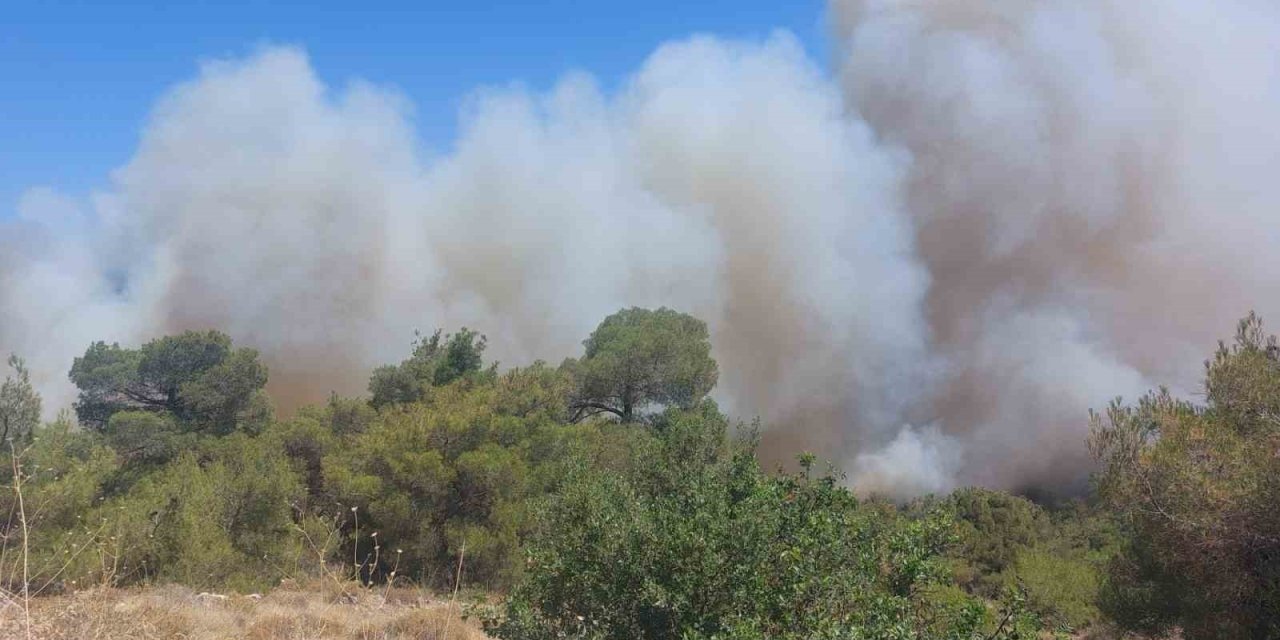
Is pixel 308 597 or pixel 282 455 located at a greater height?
pixel 282 455

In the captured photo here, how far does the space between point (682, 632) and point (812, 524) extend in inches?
30.8

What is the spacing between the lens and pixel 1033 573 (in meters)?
15.9

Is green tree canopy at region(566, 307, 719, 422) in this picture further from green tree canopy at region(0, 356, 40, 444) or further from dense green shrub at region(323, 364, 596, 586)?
green tree canopy at region(0, 356, 40, 444)

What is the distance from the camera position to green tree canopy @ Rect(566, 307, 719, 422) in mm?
18766

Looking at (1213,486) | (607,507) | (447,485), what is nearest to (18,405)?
(447,485)

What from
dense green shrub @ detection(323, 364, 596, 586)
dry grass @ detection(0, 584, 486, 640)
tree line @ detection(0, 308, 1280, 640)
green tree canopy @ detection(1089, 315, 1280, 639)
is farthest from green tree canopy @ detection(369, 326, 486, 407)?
green tree canopy @ detection(1089, 315, 1280, 639)

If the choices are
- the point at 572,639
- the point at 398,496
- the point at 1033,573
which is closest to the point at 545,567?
the point at 572,639

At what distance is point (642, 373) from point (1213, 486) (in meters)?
12.8

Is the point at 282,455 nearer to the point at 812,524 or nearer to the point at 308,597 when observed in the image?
the point at 308,597

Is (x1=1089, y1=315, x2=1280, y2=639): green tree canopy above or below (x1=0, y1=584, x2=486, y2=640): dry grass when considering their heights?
above

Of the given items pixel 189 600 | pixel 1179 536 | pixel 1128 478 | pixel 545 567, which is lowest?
pixel 189 600

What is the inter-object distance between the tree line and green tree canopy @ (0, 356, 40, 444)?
3cm

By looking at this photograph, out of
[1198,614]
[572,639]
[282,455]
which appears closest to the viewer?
[572,639]

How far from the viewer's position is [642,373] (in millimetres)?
18797
